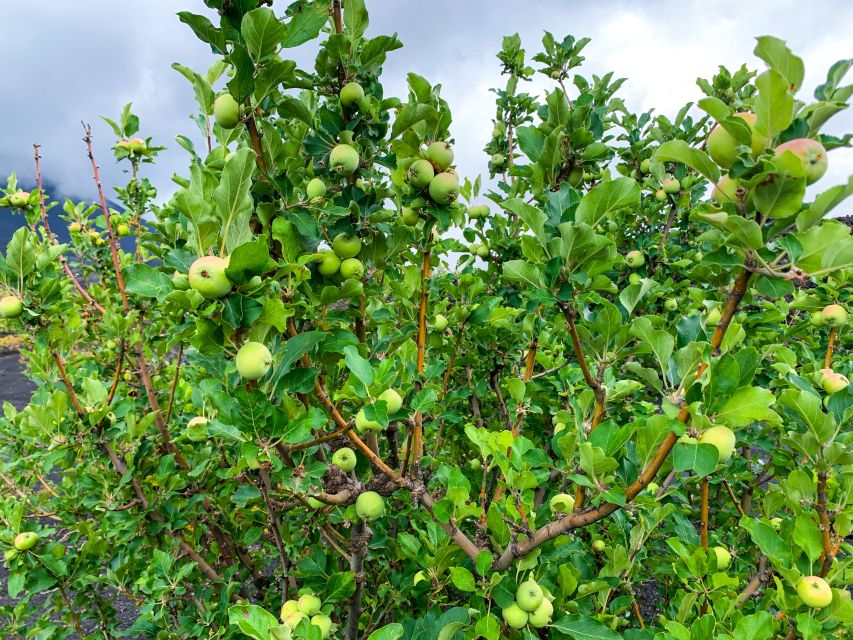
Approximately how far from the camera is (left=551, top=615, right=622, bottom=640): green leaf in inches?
45.8

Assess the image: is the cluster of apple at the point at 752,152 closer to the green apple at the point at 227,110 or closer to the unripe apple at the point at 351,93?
the unripe apple at the point at 351,93

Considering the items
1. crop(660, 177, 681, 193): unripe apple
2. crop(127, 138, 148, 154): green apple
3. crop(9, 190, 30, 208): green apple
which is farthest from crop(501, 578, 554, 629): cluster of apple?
crop(9, 190, 30, 208): green apple

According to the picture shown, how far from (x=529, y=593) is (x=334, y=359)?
80 centimetres

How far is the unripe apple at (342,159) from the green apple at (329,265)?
0.23m

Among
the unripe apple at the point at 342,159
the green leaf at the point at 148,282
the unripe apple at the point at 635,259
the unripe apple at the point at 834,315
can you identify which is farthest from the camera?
the unripe apple at the point at 635,259

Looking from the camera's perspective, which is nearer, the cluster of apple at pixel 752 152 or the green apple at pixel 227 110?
the cluster of apple at pixel 752 152

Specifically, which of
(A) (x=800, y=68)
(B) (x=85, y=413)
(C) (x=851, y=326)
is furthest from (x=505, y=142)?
(B) (x=85, y=413)

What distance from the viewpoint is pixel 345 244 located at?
133 cm

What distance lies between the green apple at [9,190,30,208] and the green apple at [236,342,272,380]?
2822 millimetres

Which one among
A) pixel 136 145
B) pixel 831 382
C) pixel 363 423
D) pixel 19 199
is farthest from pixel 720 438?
pixel 19 199

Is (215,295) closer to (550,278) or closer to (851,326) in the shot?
(550,278)

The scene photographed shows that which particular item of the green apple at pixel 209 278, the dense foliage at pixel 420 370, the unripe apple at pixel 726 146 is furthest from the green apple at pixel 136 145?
the unripe apple at pixel 726 146

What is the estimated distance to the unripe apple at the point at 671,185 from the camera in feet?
9.52

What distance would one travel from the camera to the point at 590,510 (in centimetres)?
107
